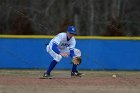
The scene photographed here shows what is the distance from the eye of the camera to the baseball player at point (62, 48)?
41.2 feet

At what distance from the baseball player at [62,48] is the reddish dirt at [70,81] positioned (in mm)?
463

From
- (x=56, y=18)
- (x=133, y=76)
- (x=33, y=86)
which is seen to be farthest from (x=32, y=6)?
(x=33, y=86)

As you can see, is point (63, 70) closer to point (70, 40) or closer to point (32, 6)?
point (70, 40)

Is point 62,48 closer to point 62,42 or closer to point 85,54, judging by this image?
point 62,42

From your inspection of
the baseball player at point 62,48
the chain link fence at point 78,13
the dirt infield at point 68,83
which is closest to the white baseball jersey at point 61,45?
the baseball player at point 62,48

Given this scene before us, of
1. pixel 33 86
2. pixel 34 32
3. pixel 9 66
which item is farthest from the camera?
pixel 34 32

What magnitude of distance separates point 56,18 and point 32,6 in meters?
1.59

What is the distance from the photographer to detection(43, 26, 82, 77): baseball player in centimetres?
1256

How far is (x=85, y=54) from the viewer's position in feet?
49.6

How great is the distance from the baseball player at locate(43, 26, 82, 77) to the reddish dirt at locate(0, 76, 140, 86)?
1.52 feet

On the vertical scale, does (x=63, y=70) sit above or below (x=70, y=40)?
below

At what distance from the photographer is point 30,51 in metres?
15.1

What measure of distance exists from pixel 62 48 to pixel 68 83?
1.75 m

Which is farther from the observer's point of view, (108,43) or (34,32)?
(34,32)
